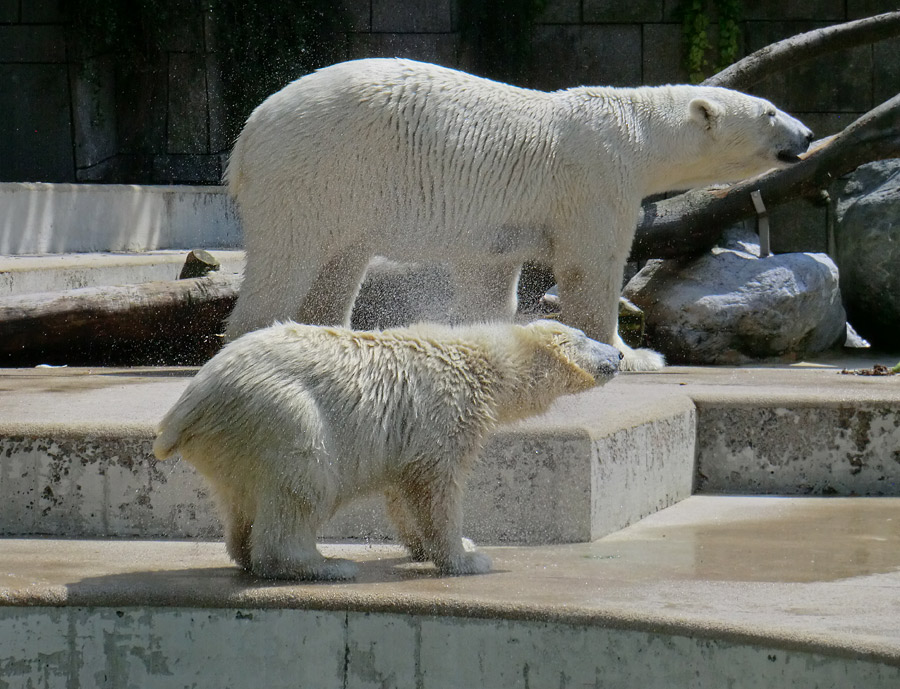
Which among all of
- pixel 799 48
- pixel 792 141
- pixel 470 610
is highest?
pixel 799 48

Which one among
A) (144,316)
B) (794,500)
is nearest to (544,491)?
(794,500)

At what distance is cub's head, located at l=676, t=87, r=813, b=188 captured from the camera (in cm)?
564

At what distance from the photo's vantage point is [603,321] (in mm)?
5586

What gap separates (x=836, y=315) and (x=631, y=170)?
8.47ft

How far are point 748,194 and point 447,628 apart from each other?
521 cm

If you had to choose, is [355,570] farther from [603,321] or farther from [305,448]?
Result: [603,321]

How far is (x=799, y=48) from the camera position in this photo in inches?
319

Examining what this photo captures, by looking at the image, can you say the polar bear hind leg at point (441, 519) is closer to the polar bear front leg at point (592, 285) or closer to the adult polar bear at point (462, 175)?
the adult polar bear at point (462, 175)

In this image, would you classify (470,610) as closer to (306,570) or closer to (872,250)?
(306,570)

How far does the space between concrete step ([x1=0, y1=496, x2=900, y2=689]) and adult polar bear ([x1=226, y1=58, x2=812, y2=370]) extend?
2.18 metres

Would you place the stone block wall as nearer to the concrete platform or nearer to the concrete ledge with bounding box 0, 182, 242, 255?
the concrete ledge with bounding box 0, 182, 242, 255

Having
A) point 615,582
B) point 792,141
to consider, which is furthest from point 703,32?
point 615,582

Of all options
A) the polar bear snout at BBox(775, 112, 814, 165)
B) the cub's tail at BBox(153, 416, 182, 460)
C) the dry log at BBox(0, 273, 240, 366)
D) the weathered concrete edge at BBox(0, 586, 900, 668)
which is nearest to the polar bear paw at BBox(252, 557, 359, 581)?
the weathered concrete edge at BBox(0, 586, 900, 668)

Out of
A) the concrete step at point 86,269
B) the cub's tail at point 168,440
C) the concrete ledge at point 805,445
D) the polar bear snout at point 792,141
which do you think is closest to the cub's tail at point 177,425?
the cub's tail at point 168,440
